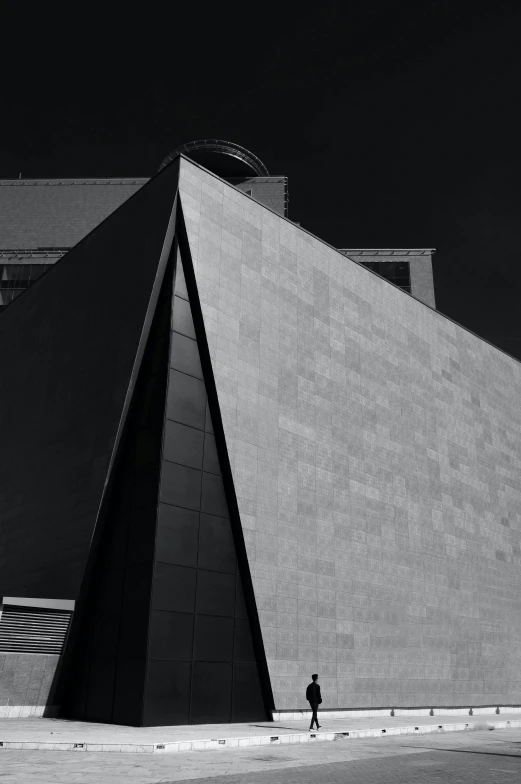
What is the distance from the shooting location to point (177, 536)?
66.4 ft

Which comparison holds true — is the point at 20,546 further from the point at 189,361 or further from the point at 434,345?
the point at 434,345

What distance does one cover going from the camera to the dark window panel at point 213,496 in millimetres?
21547

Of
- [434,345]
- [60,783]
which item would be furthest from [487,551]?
[60,783]

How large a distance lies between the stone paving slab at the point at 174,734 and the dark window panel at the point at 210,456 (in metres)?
7.61

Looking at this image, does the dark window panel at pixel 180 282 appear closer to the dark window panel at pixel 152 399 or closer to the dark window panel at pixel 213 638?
the dark window panel at pixel 152 399

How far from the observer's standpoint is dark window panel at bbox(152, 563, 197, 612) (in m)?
19.2

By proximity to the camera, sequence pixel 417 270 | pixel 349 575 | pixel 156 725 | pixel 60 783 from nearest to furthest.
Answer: pixel 60 783 → pixel 156 725 → pixel 349 575 → pixel 417 270

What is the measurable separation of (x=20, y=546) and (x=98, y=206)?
127ft

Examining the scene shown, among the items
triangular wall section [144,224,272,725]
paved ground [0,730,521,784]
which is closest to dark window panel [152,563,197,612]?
triangular wall section [144,224,272,725]

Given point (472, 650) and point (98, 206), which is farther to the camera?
point (98, 206)

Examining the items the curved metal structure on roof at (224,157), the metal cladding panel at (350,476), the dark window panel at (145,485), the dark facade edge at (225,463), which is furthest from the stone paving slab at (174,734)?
the curved metal structure on roof at (224,157)

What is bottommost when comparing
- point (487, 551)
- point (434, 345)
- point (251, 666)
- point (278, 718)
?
point (278, 718)

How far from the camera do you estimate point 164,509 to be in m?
20.2

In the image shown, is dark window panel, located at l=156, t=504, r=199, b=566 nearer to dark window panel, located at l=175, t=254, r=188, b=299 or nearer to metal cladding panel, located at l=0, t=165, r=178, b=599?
metal cladding panel, located at l=0, t=165, r=178, b=599
